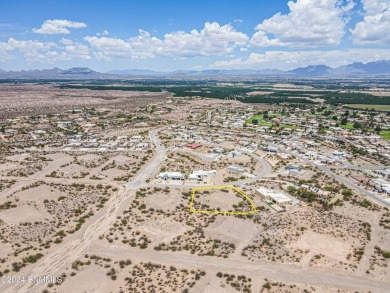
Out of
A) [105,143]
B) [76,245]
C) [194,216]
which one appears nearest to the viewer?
[76,245]

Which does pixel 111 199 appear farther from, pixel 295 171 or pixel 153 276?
pixel 295 171

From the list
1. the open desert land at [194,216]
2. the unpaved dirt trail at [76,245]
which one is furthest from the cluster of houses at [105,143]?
the unpaved dirt trail at [76,245]

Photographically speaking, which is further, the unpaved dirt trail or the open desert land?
the open desert land

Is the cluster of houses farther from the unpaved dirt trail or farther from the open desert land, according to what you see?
the unpaved dirt trail

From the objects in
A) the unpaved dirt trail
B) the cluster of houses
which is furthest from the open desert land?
the cluster of houses

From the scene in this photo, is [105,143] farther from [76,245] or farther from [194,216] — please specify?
[76,245]

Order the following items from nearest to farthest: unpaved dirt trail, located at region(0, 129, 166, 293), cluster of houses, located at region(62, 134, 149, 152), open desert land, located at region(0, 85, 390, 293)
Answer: unpaved dirt trail, located at region(0, 129, 166, 293), open desert land, located at region(0, 85, 390, 293), cluster of houses, located at region(62, 134, 149, 152)

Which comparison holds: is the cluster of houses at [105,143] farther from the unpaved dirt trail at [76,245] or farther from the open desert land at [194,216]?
the unpaved dirt trail at [76,245]

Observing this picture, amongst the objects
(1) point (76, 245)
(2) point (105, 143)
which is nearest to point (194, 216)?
(1) point (76, 245)
